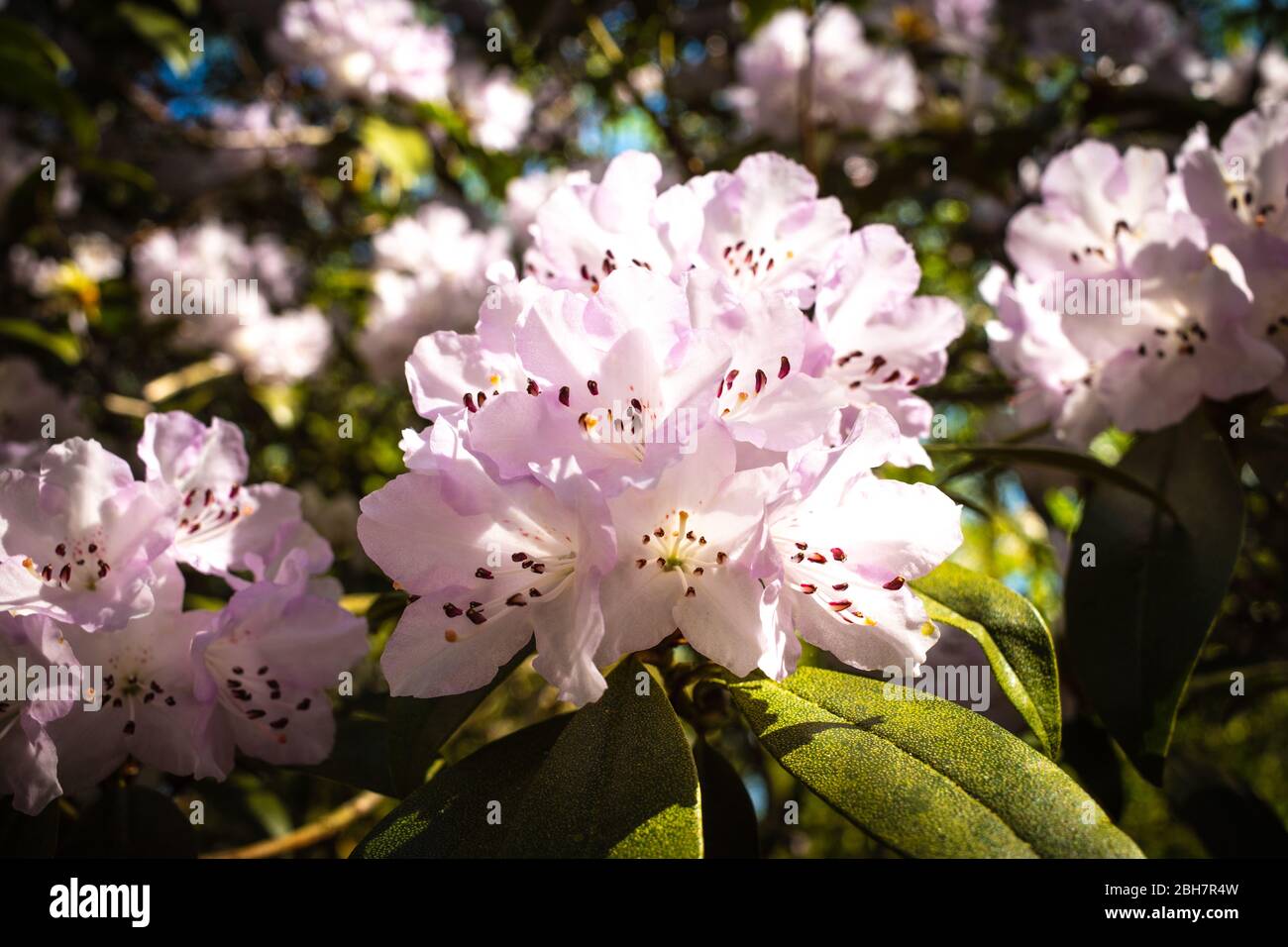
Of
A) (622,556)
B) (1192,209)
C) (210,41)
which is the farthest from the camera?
(210,41)

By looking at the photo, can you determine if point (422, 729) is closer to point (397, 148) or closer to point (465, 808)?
point (465, 808)

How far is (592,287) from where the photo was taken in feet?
3.31

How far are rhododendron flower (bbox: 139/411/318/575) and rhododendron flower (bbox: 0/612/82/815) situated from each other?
0.17m

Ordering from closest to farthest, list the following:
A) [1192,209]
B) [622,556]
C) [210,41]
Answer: [622,556], [1192,209], [210,41]

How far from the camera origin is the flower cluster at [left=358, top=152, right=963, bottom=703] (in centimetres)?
78

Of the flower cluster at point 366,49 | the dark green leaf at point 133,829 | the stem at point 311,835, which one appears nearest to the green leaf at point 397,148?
the flower cluster at point 366,49

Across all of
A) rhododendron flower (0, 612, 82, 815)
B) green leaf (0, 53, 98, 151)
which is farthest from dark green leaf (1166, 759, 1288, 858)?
green leaf (0, 53, 98, 151)

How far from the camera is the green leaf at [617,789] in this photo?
2.47 feet

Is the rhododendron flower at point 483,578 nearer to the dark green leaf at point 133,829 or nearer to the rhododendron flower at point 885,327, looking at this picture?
the rhododendron flower at point 885,327

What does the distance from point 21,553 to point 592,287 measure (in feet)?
2.03

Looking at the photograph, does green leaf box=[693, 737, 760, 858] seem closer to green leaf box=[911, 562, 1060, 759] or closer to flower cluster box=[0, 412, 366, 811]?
green leaf box=[911, 562, 1060, 759]
